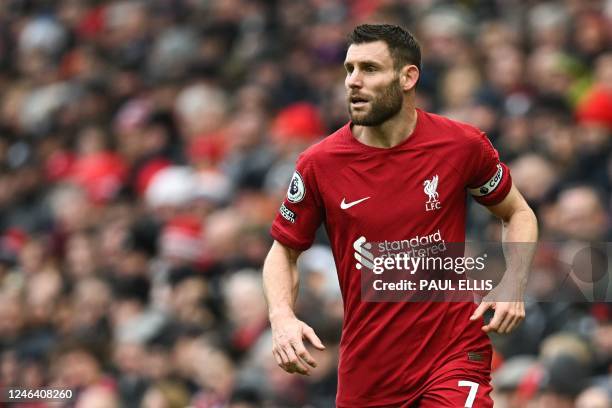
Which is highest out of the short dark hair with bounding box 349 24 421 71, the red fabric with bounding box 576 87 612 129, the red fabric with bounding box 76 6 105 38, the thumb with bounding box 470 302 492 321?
the short dark hair with bounding box 349 24 421 71

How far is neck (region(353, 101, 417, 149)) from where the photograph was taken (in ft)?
23.5

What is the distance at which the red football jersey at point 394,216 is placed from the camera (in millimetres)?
7055

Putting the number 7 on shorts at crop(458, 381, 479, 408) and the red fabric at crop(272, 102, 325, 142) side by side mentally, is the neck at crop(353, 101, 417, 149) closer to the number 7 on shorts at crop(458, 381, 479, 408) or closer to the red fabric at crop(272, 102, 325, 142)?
the number 7 on shorts at crop(458, 381, 479, 408)

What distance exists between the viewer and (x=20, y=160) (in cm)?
1805

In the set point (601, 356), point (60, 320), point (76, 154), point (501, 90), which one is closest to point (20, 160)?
point (76, 154)

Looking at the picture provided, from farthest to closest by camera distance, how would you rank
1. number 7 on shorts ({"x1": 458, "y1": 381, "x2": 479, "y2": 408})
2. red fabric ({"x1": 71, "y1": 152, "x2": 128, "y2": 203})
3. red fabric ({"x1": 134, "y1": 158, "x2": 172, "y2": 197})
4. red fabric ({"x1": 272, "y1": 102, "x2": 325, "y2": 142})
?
red fabric ({"x1": 71, "y1": 152, "x2": 128, "y2": 203}) → red fabric ({"x1": 134, "y1": 158, "x2": 172, "y2": 197}) → red fabric ({"x1": 272, "y1": 102, "x2": 325, "y2": 142}) → number 7 on shorts ({"x1": 458, "y1": 381, "x2": 479, "y2": 408})

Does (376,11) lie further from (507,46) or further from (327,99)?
(507,46)

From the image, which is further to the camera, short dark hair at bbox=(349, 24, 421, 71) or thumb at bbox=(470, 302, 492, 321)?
short dark hair at bbox=(349, 24, 421, 71)

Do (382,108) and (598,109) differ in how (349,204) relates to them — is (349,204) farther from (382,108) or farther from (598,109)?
(598,109)

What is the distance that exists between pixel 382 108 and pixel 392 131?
0.48ft

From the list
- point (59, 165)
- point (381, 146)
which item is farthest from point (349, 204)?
point (59, 165)

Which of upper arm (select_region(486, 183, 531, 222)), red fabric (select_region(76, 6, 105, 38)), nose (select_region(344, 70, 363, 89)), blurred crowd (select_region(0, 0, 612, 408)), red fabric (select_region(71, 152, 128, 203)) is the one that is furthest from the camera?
red fabric (select_region(76, 6, 105, 38))

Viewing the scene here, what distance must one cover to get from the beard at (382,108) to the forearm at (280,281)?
0.74 metres

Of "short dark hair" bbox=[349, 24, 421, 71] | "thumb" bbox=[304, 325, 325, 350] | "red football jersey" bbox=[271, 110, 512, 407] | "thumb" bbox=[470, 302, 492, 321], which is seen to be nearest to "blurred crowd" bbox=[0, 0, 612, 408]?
"red football jersey" bbox=[271, 110, 512, 407]
